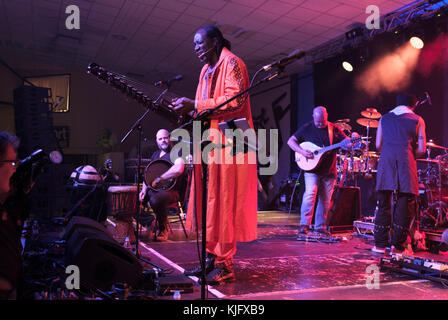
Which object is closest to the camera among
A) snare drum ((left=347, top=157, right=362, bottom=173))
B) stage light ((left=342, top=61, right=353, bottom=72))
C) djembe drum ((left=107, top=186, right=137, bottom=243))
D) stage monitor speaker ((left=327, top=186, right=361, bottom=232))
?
djembe drum ((left=107, top=186, right=137, bottom=243))

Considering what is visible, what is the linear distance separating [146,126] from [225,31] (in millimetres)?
7844

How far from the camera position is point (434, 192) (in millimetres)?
6535

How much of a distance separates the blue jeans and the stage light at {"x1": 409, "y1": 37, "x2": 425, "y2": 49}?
4.41 m

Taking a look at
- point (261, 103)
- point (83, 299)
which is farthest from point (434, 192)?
point (261, 103)

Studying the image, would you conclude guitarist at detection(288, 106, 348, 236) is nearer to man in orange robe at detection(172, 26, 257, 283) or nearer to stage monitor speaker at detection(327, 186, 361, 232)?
stage monitor speaker at detection(327, 186, 361, 232)

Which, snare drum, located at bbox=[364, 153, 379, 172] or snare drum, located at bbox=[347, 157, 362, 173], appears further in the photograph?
snare drum, located at bbox=[347, 157, 362, 173]

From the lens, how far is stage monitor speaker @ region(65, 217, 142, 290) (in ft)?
8.59

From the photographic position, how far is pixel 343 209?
6.61 meters

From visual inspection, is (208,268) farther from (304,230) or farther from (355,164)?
(355,164)

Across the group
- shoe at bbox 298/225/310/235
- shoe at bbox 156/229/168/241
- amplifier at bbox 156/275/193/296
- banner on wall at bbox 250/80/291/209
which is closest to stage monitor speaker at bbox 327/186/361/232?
shoe at bbox 298/225/310/235

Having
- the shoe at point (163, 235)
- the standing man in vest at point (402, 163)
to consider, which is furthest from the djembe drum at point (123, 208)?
the standing man in vest at point (402, 163)

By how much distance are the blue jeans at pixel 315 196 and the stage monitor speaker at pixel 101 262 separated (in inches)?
156
